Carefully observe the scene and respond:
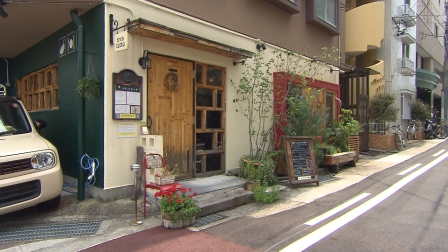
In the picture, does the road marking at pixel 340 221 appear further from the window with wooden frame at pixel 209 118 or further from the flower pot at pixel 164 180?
the window with wooden frame at pixel 209 118

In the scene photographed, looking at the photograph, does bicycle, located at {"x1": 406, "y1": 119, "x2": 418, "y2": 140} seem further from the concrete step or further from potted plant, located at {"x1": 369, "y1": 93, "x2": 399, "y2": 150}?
the concrete step

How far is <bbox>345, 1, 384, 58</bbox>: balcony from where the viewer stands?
13945 millimetres

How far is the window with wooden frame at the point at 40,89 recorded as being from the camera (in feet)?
26.1

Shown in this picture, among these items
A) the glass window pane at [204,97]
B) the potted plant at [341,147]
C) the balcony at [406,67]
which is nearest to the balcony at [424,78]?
the balcony at [406,67]

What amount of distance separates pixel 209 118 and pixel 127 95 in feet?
7.68

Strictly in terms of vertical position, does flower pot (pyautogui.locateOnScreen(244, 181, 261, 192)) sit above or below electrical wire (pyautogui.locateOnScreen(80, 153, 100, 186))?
below


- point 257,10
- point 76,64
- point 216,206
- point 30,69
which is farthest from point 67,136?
point 257,10

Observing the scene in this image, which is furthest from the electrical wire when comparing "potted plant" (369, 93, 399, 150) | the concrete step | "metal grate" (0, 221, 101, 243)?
"potted plant" (369, 93, 399, 150)

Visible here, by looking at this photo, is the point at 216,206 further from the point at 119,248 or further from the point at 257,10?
the point at 257,10

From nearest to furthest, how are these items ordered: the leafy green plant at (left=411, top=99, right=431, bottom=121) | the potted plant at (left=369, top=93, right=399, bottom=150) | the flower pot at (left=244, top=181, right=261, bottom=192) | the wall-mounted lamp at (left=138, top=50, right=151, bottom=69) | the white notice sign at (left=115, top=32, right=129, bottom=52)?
the white notice sign at (left=115, top=32, right=129, bottom=52)
the wall-mounted lamp at (left=138, top=50, right=151, bottom=69)
the flower pot at (left=244, top=181, right=261, bottom=192)
the potted plant at (left=369, top=93, right=399, bottom=150)
the leafy green plant at (left=411, top=99, right=431, bottom=121)

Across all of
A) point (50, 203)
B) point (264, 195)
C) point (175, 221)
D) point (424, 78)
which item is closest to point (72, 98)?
point (50, 203)

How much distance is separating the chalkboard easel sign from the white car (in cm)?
491

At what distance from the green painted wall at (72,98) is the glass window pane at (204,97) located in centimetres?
235

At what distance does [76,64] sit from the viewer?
669cm
